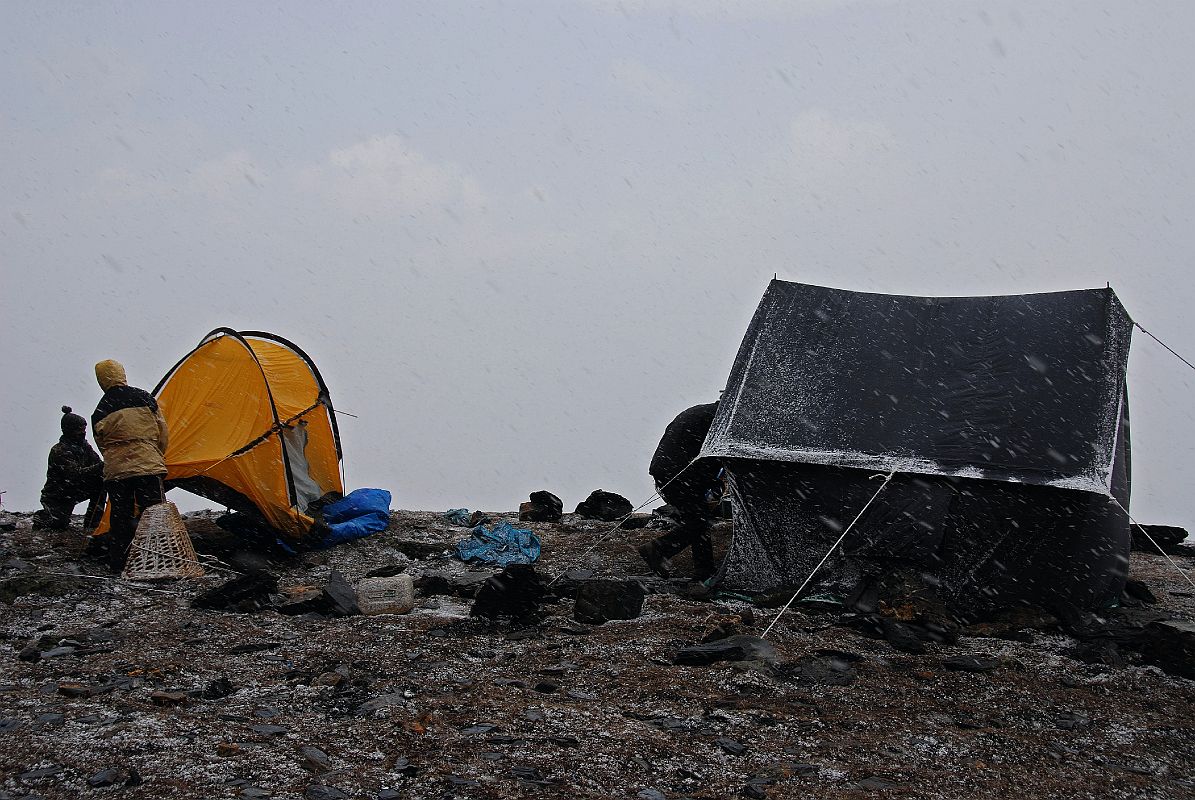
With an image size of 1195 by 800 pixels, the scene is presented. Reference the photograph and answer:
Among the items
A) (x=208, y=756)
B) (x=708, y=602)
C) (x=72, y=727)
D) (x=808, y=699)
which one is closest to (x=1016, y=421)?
(x=708, y=602)

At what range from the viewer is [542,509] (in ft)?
40.0

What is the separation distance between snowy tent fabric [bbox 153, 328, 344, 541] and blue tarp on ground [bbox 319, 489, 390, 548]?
0.33 m

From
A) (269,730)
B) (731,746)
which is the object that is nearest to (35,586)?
(269,730)

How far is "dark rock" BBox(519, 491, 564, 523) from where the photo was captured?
479 inches

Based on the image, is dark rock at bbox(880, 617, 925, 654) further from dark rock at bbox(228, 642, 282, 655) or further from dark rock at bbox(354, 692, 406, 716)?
dark rock at bbox(228, 642, 282, 655)

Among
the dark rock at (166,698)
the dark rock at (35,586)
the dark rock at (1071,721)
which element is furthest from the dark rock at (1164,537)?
the dark rock at (35,586)

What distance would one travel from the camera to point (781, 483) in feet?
26.1

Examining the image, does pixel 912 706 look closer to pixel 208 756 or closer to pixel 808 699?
pixel 808 699

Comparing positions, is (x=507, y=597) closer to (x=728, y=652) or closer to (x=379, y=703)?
(x=728, y=652)

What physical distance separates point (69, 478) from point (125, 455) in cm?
204

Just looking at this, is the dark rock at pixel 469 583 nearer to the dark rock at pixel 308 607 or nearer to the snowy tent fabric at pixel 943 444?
the dark rock at pixel 308 607

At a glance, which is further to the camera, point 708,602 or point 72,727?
point 708,602

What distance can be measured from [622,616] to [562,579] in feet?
4.82

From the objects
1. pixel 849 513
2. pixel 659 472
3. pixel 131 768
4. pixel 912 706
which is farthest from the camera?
pixel 659 472
